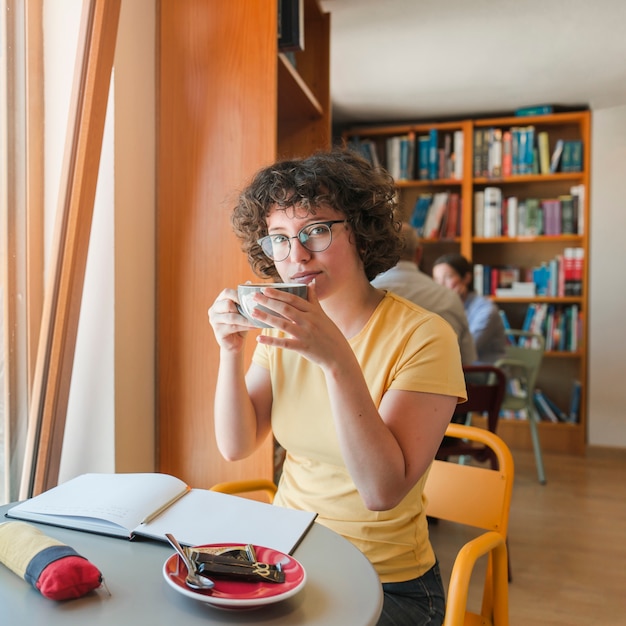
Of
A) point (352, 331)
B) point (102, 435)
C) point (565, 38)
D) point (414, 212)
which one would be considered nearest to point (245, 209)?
point (352, 331)

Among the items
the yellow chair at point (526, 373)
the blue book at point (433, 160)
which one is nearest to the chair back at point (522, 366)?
the yellow chair at point (526, 373)

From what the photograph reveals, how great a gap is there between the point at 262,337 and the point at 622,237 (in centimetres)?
402

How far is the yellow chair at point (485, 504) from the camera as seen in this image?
1119 mm

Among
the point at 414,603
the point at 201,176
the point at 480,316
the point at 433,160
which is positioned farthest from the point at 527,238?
the point at 414,603

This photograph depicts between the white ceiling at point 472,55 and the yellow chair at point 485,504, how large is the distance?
219 cm

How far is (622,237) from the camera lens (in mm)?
4195

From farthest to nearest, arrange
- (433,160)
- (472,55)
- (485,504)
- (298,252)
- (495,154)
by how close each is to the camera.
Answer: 1. (433,160)
2. (495,154)
3. (472,55)
4. (485,504)
5. (298,252)

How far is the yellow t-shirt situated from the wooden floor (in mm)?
1341

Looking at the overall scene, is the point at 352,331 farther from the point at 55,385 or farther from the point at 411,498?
the point at 55,385

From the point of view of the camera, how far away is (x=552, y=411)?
439 centimetres

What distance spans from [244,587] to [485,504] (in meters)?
0.71

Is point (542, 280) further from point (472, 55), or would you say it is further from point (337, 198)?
point (337, 198)

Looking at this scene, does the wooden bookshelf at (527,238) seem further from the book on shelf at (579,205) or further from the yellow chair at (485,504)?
the yellow chair at (485,504)

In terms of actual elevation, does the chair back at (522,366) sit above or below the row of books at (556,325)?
below
